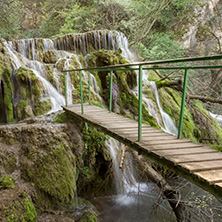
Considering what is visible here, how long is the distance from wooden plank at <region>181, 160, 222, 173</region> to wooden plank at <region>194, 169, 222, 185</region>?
5 centimetres

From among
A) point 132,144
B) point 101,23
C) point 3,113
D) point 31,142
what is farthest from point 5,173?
point 101,23

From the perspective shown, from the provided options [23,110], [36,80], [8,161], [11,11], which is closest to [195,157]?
[8,161]

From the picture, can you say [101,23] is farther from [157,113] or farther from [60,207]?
[60,207]

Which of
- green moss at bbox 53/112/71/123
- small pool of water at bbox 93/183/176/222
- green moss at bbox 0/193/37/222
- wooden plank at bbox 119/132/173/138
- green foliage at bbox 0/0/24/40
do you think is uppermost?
green foliage at bbox 0/0/24/40

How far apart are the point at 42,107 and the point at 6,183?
10.8ft

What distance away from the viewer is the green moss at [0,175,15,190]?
12.7ft

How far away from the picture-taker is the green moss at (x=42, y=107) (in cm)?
677

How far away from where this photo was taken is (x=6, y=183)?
388 cm

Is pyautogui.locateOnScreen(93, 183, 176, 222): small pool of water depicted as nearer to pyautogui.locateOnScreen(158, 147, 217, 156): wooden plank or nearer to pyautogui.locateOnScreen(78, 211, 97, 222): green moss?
pyautogui.locateOnScreen(78, 211, 97, 222): green moss

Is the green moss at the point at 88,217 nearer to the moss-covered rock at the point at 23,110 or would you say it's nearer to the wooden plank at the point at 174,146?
the wooden plank at the point at 174,146

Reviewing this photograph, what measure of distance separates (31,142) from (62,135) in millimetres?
673

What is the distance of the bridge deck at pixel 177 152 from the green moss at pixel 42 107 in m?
2.99

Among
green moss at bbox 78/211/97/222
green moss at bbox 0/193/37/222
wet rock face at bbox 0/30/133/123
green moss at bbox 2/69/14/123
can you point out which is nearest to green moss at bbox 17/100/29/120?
wet rock face at bbox 0/30/133/123

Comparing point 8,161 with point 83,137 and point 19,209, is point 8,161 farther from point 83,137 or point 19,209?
point 83,137
